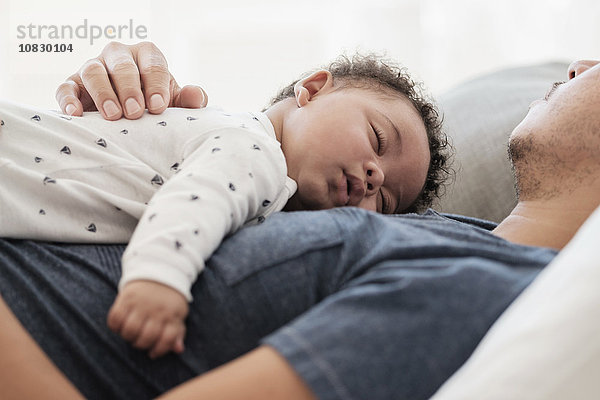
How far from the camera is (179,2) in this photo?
2.74 meters

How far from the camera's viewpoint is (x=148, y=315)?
603 mm

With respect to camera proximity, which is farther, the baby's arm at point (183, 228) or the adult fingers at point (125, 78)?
the adult fingers at point (125, 78)

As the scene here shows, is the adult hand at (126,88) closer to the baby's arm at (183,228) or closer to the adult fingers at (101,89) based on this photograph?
the adult fingers at (101,89)

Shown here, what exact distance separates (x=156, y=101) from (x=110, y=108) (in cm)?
7

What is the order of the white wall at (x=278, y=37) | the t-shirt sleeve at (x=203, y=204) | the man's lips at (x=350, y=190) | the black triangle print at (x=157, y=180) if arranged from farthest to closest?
the white wall at (x=278, y=37)
the man's lips at (x=350, y=190)
the black triangle print at (x=157, y=180)
the t-shirt sleeve at (x=203, y=204)

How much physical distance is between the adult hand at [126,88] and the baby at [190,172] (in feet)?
0.09

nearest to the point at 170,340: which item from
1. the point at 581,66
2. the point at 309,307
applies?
the point at 309,307

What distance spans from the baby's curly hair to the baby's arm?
1.35 feet

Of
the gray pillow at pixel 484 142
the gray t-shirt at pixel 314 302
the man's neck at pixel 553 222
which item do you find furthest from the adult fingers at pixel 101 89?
the gray pillow at pixel 484 142

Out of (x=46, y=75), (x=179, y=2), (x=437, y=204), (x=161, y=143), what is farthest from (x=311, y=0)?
(x=161, y=143)

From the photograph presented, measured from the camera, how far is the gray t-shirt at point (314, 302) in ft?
1.83

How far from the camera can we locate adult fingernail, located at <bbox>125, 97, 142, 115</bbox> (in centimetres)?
93

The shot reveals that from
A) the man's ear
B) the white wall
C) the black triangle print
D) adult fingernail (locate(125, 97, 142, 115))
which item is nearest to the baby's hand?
the black triangle print

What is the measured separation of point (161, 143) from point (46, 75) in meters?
2.02
